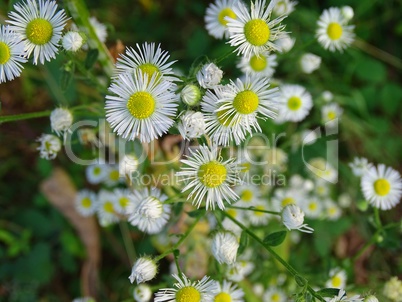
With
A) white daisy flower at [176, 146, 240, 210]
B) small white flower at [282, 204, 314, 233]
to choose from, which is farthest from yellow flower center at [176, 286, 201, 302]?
small white flower at [282, 204, 314, 233]

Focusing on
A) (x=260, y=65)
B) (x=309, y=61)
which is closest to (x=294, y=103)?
(x=309, y=61)

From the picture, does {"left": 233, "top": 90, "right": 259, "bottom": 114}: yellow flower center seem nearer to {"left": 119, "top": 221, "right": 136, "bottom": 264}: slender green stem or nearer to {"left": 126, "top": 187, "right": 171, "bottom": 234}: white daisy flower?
{"left": 126, "top": 187, "right": 171, "bottom": 234}: white daisy flower

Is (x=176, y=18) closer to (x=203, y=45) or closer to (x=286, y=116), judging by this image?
(x=203, y=45)

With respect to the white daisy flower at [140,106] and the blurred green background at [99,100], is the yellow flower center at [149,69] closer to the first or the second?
the white daisy flower at [140,106]

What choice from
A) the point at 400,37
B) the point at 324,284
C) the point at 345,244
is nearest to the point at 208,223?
the point at 324,284

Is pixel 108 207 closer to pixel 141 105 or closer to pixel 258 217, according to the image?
pixel 258 217
